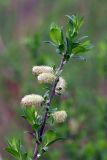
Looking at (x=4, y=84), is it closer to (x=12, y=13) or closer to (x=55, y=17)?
→ (x=55, y=17)

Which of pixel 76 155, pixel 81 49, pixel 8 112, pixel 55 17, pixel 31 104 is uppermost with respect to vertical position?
pixel 55 17

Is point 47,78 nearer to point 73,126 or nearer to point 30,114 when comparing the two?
point 30,114

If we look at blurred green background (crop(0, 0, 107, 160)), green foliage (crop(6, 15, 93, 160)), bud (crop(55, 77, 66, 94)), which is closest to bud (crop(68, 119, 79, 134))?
blurred green background (crop(0, 0, 107, 160))

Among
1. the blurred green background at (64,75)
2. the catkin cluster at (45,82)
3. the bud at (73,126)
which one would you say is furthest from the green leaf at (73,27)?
the bud at (73,126)

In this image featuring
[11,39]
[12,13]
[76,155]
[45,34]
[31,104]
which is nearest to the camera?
[31,104]

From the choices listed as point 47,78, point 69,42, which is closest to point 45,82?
point 47,78

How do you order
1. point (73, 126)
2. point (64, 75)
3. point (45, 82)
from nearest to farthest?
point (45, 82) → point (73, 126) → point (64, 75)

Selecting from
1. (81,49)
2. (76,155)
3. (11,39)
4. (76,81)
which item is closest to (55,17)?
(11,39)
